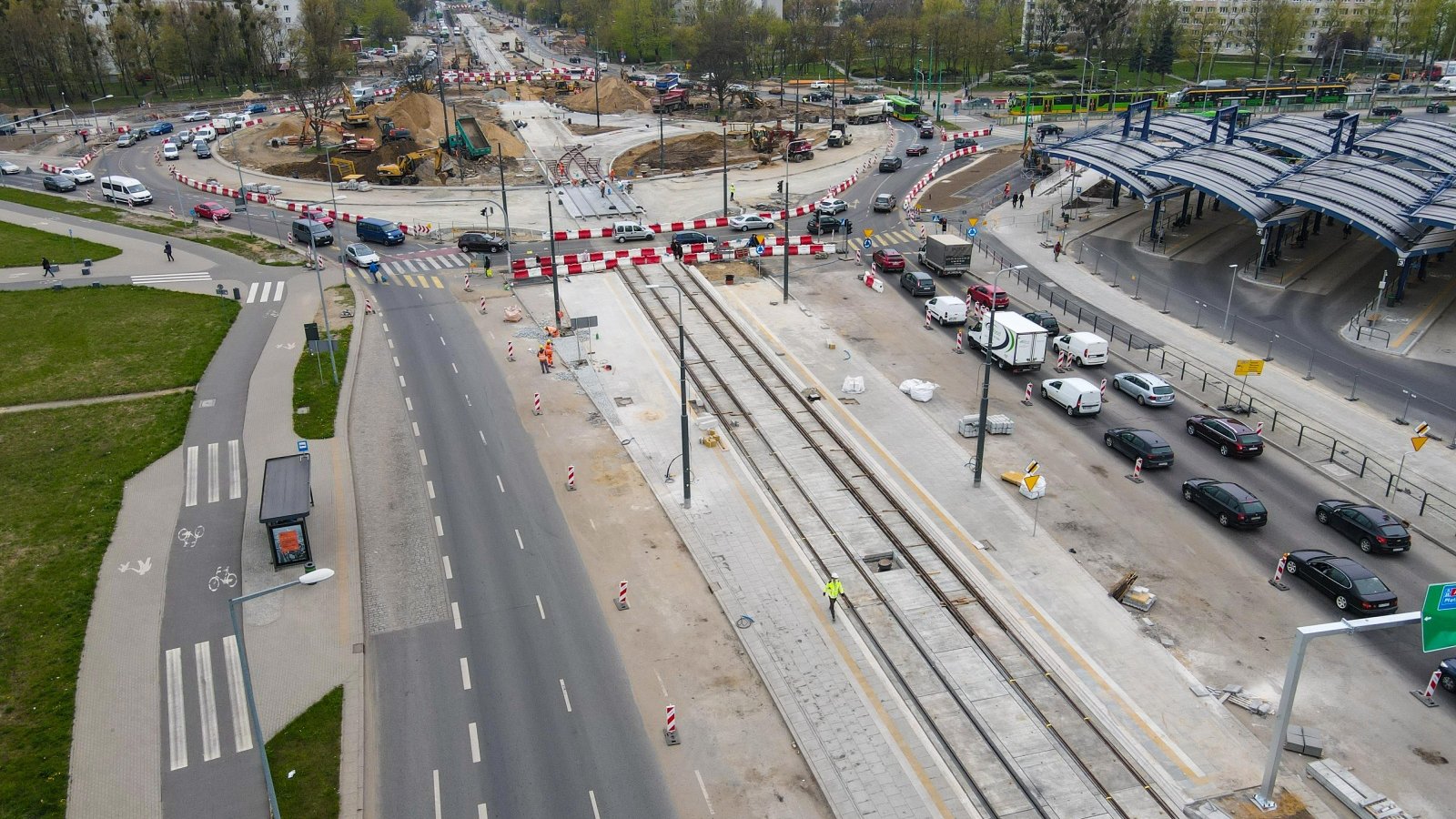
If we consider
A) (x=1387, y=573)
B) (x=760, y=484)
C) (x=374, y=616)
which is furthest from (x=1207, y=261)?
(x=374, y=616)

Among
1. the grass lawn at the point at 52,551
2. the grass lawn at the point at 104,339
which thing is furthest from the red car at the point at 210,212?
the grass lawn at the point at 52,551

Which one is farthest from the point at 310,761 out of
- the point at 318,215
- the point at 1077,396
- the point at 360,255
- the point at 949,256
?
the point at 318,215

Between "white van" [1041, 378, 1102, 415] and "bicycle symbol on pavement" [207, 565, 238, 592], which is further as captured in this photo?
"white van" [1041, 378, 1102, 415]

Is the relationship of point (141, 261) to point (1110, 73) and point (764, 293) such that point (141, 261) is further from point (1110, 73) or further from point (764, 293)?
point (1110, 73)

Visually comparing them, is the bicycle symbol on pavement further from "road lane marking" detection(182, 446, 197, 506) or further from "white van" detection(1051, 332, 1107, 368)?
"white van" detection(1051, 332, 1107, 368)

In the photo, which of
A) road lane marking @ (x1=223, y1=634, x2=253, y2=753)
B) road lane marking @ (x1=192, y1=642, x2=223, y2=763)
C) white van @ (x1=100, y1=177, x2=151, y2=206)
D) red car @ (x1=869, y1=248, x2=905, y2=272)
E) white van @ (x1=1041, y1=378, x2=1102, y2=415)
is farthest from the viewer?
white van @ (x1=100, y1=177, x2=151, y2=206)

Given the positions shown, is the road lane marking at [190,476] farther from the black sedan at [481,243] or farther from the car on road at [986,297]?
the car on road at [986,297]

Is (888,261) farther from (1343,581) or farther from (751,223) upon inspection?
(1343,581)

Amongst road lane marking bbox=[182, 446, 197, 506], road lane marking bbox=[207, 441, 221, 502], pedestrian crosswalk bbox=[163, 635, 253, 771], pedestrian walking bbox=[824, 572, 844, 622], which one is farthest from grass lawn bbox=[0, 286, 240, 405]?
pedestrian walking bbox=[824, 572, 844, 622]
